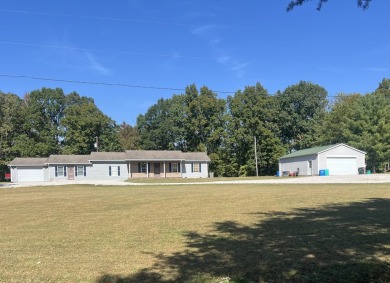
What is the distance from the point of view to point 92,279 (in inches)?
197

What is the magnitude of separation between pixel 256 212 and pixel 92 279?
23.5ft

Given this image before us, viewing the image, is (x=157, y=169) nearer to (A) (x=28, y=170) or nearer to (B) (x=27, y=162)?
(A) (x=28, y=170)

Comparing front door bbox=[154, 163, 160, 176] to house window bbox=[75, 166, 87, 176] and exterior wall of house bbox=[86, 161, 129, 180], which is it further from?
house window bbox=[75, 166, 87, 176]

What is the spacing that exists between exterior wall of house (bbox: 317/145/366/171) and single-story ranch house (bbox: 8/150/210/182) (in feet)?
58.9

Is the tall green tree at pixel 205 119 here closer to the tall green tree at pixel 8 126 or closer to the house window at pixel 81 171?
the house window at pixel 81 171

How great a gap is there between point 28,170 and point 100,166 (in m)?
9.37

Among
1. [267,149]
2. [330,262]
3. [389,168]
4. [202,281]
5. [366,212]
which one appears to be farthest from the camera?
[267,149]

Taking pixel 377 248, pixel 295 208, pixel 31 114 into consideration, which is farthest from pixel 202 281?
pixel 31 114

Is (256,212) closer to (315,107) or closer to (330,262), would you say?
(330,262)

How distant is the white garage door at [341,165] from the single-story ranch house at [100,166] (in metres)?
18.7

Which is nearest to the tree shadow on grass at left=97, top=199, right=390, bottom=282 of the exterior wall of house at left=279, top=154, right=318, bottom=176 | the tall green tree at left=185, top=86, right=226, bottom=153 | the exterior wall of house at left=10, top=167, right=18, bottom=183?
the exterior wall of house at left=279, top=154, right=318, bottom=176

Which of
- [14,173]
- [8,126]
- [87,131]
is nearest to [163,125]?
[87,131]

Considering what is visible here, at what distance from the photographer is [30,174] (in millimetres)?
50156

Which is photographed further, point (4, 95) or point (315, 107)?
point (315, 107)
